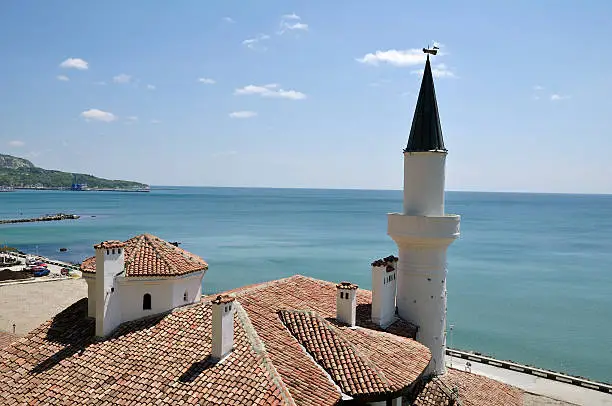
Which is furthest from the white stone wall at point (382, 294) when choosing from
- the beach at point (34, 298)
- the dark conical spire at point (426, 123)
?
the beach at point (34, 298)

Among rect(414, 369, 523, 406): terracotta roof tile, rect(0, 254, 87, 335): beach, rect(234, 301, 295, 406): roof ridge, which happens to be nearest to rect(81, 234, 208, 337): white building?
rect(234, 301, 295, 406): roof ridge

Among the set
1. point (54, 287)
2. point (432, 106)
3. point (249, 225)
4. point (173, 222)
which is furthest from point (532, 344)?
point (173, 222)

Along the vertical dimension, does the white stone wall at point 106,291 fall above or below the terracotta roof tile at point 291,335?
above

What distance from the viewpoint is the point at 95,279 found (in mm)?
14883

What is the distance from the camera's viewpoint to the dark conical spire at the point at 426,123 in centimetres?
1945

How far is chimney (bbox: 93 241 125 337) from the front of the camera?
13938 millimetres

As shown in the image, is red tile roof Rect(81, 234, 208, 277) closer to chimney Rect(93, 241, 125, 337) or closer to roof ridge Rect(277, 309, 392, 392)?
chimney Rect(93, 241, 125, 337)

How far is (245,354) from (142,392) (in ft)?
7.84

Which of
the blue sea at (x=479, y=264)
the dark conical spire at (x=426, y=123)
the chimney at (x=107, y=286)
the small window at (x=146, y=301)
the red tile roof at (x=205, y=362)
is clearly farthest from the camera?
the blue sea at (x=479, y=264)

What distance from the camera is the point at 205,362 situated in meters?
12.3

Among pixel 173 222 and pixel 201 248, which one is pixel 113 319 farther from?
pixel 173 222

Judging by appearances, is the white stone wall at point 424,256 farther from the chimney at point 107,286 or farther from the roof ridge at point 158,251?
the chimney at point 107,286

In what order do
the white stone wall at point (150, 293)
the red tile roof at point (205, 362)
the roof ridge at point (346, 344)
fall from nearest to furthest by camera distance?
the red tile roof at point (205, 362) → the roof ridge at point (346, 344) → the white stone wall at point (150, 293)

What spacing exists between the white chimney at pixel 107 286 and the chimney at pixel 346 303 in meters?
6.43
